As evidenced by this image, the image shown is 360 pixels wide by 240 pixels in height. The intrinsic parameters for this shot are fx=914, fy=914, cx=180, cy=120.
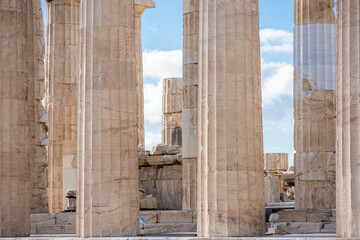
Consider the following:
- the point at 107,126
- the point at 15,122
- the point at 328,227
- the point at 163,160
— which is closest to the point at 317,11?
the point at 328,227

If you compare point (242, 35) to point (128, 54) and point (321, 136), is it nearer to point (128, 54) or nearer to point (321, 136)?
point (128, 54)

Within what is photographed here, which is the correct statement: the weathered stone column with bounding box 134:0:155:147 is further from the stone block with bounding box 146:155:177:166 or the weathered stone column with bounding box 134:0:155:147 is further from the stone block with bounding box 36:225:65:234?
the stone block with bounding box 36:225:65:234

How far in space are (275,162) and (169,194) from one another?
1351 cm

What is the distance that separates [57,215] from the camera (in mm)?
38344

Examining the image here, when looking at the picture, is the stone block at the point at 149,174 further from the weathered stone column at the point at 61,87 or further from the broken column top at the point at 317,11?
the broken column top at the point at 317,11

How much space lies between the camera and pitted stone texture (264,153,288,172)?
2184 inches

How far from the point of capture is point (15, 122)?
32625mm

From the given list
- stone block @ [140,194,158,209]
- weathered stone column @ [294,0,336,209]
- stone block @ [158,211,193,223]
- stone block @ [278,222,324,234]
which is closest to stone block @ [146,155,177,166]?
stone block @ [140,194,158,209]

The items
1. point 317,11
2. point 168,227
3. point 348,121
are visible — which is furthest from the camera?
point 317,11

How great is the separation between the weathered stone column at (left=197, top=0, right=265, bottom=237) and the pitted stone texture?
87.7 feet

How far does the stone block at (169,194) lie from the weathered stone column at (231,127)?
14.5 m

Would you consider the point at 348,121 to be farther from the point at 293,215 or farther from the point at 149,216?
the point at 149,216

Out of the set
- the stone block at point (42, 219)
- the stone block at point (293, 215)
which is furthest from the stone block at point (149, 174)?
the stone block at point (293, 215)

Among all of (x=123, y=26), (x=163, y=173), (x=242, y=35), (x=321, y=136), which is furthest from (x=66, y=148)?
(x=242, y=35)
